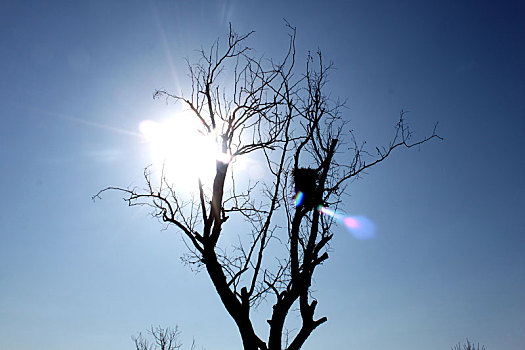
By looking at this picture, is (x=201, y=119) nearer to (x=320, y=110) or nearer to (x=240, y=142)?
(x=240, y=142)

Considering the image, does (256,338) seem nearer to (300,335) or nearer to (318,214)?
(300,335)

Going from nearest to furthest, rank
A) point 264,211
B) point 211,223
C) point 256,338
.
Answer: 1. point 256,338
2. point 211,223
3. point 264,211

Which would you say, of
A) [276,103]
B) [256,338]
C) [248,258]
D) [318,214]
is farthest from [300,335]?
[276,103]

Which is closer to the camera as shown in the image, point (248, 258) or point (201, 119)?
point (248, 258)

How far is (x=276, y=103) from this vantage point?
574 centimetres

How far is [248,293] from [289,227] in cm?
113

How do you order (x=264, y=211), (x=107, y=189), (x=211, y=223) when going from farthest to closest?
(x=264, y=211) → (x=107, y=189) → (x=211, y=223)

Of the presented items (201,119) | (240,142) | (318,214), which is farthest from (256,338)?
(201,119)

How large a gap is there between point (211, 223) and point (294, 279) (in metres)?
1.18

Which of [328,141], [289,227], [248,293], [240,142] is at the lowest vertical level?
[248,293]

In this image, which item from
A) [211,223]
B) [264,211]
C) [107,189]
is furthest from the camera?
[264,211]

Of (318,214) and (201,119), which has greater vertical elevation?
(201,119)

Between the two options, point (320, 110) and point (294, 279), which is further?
point (320, 110)

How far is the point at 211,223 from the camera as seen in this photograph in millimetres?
5168
